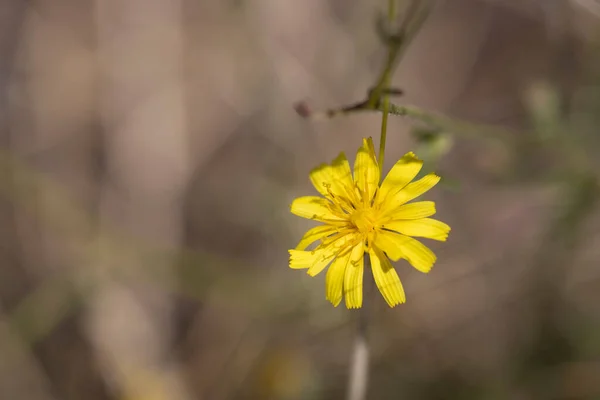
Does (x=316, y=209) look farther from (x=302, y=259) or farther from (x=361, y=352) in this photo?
(x=361, y=352)

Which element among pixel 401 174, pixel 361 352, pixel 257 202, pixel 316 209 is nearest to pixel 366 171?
pixel 401 174

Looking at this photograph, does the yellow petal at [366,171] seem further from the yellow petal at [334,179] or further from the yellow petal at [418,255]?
the yellow petal at [418,255]

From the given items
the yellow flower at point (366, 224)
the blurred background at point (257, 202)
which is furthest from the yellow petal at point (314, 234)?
the blurred background at point (257, 202)

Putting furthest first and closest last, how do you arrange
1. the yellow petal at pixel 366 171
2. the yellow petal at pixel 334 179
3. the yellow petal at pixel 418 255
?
1. the yellow petal at pixel 334 179
2. the yellow petal at pixel 366 171
3. the yellow petal at pixel 418 255

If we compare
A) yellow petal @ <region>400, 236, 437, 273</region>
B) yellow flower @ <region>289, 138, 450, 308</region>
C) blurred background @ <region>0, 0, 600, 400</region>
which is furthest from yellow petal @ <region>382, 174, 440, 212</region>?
blurred background @ <region>0, 0, 600, 400</region>

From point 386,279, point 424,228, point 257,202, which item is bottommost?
point 386,279

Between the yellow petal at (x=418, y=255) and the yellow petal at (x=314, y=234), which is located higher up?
the yellow petal at (x=314, y=234)
